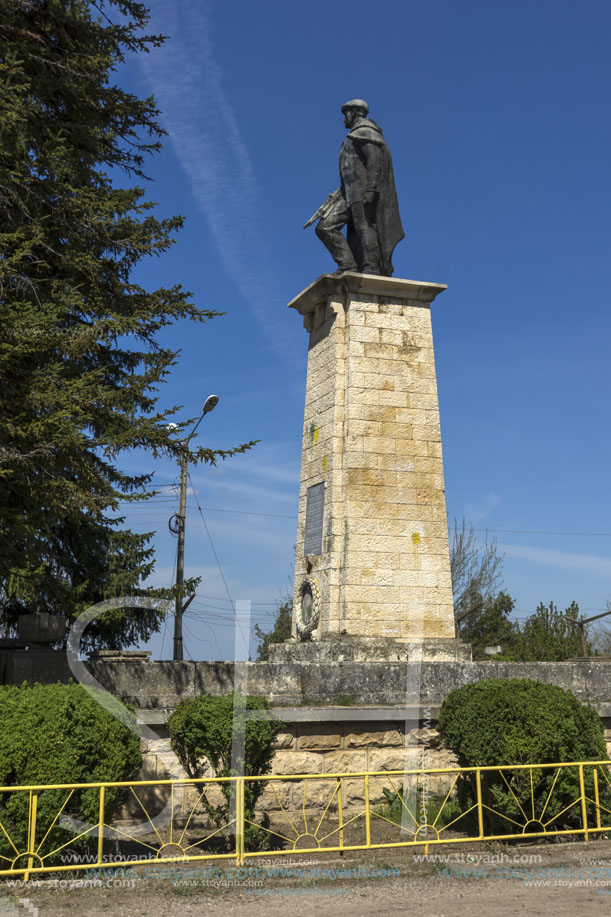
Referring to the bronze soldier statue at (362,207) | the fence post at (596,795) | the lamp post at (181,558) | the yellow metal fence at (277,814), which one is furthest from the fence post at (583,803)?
the lamp post at (181,558)

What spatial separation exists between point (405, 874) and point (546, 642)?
2013 centimetres

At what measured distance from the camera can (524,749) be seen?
24.8ft

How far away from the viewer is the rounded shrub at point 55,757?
6.28m

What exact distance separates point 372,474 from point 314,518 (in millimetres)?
1046

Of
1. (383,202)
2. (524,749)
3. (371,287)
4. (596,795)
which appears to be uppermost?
(383,202)

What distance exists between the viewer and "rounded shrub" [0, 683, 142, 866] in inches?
247

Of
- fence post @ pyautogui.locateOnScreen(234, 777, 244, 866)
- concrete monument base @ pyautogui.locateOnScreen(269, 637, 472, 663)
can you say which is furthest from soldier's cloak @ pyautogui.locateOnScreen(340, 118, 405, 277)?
fence post @ pyautogui.locateOnScreen(234, 777, 244, 866)

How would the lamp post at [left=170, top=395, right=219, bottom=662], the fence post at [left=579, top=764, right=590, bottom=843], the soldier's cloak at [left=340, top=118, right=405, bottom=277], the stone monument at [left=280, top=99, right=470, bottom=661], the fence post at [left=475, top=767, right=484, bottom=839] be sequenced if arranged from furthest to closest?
the lamp post at [left=170, top=395, right=219, bottom=662] → the soldier's cloak at [left=340, top=118, right=405, bottom=277] → the stone monument at [left=280, top=99, right=470, bottom=661] → the fence post at [left=579, top=764, right=590, bottom=843] → the fence post at [left=475, top=767, right=484, bottom=839]

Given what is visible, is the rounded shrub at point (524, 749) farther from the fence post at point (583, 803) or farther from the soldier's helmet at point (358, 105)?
the soldier's helmet at point (358, 105)

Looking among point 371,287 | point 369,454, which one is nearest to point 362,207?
point 371,287

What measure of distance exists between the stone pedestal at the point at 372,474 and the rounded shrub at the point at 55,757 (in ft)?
13.7

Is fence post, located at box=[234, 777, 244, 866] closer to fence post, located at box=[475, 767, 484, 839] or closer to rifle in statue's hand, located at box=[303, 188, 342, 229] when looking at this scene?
fence post, located at box=[475, 767, 484, 839]

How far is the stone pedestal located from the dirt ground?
12.1ft

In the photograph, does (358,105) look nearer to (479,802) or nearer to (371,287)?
(371,287)
